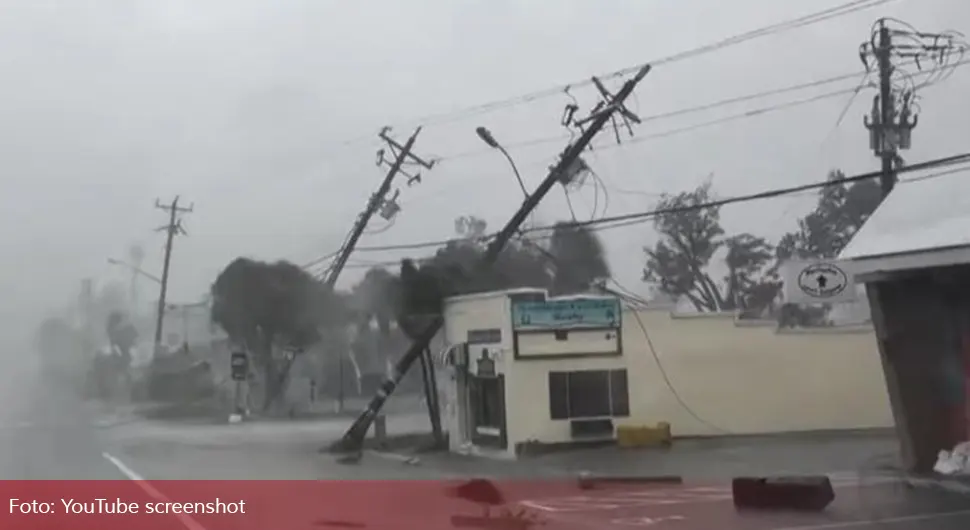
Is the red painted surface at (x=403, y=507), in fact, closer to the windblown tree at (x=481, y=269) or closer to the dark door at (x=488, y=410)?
the windblown tree at (x=481, y=269)

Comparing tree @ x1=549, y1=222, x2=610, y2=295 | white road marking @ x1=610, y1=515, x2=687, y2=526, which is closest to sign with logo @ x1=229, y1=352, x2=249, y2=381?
white road marking @ x1=610, y1=515, x2=687, y2=526

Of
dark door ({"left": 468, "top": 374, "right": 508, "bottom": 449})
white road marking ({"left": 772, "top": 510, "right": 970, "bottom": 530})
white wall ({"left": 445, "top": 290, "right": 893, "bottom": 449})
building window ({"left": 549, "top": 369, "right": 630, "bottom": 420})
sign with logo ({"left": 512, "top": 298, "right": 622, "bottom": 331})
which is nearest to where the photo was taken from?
white road marking ({"left": 772, "top": 510, "right": 970, "bottom": 530})

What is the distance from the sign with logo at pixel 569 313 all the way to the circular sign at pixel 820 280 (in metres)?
2.26

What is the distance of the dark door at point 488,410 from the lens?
18844mm

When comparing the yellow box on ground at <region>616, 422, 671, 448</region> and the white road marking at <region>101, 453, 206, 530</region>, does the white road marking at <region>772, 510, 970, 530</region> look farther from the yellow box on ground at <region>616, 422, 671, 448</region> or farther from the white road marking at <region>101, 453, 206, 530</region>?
the yellow box on ground at <region>616, 422, 671, 448</region>

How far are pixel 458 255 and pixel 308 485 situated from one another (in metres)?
3.49

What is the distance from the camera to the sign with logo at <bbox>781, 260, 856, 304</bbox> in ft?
49.7

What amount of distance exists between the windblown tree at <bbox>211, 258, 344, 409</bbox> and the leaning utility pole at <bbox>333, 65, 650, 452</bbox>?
1.60 m

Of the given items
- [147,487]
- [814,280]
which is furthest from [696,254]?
[147,487]

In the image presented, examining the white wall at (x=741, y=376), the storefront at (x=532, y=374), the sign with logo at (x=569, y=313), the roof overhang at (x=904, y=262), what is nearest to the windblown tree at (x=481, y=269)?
the sign with logo at (x=569, y=313)

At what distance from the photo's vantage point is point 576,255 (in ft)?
45.1

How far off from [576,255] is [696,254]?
235 cm

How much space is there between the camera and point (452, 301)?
1469 centimetres

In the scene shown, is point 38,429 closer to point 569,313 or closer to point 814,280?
point 569,313
